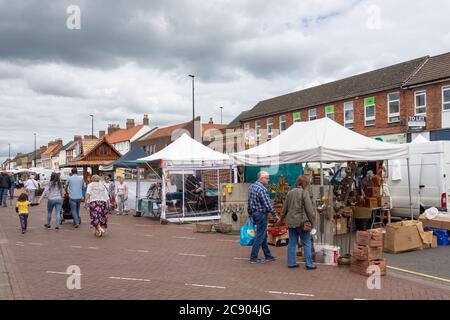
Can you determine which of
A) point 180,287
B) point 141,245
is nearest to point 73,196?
point 141,245

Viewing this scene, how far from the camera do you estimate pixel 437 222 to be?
10.6 metres

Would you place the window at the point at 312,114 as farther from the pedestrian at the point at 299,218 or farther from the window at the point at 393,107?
the pedestrian at the point at 299,218

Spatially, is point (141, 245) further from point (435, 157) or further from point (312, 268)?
point (435, 157)

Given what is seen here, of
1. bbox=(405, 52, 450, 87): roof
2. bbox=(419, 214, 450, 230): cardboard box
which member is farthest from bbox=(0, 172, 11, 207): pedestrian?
bbox=(405, 52, 450, 87): roof

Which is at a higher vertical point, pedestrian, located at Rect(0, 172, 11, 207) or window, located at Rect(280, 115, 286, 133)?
window, located at Rect(280, 115, 286, 133)

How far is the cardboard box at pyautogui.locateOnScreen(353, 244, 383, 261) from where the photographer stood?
755 centimetres

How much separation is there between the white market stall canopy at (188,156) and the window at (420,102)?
15212 mm

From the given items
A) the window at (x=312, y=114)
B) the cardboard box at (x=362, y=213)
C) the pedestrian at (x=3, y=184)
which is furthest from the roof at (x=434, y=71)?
the pedestrian at (x=3, y=184)

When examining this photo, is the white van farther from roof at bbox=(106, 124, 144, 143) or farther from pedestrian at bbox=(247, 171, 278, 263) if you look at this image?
roof at bbox=(106, 124, 144, 143)

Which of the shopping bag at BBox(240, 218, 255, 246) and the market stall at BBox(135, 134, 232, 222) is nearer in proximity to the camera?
the shopping bag at BBox(240, 218, 255, 246)

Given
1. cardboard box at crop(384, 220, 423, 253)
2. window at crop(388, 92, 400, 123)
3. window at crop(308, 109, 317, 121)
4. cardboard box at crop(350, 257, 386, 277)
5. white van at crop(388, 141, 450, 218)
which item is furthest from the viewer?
window at crop(308, 109, 317, 121)

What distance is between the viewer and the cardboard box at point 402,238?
954 cm

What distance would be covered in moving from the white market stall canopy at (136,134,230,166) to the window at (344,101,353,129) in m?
17.1
